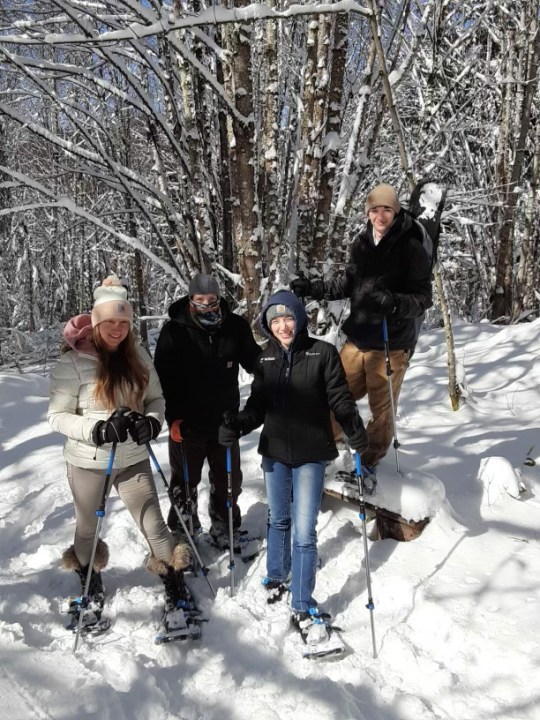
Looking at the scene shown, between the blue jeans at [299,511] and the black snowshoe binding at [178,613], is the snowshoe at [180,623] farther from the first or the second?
the blue jeans at [299,511]

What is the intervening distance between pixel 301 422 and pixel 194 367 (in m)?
0.90

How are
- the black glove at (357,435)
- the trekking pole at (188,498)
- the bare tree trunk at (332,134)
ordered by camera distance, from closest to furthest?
the black glove at (357,435) → the trekking pole at (188,498) → the bare tree trunk at (332,134)

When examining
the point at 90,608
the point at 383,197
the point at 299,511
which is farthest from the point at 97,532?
the point at 383,197

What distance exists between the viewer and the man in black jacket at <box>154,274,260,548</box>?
11.1 feet

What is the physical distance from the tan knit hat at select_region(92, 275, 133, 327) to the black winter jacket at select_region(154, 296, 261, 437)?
0.54 m

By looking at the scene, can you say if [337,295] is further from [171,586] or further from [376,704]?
[376,704]

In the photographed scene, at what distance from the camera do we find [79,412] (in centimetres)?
288

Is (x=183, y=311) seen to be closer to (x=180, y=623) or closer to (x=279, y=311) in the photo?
(x=279, y=311)

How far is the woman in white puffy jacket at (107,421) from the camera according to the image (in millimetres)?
2771

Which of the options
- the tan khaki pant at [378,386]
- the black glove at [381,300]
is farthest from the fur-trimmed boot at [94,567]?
the black glove at [381,300]

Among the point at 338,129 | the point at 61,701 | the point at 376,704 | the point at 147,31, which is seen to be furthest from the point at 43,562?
the point at 338,129

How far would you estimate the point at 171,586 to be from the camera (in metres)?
3.05

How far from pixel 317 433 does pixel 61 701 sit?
1812mm

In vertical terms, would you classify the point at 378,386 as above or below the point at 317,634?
above
